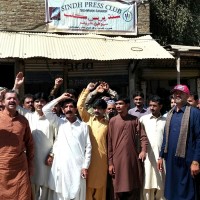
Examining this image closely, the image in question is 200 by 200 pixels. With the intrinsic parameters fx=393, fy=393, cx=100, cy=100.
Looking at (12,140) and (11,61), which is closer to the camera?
(12,140)

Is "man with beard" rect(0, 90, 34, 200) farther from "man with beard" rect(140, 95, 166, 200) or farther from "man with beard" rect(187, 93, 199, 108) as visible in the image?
"man with beard" rect(187, 93, 199, 108)

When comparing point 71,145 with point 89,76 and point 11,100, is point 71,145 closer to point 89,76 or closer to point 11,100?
point 11,100

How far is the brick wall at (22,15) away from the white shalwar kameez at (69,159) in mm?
6347

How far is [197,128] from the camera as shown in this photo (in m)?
5.02

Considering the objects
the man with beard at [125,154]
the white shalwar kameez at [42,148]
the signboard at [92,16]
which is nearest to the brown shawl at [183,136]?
the man with beard at [125,154]

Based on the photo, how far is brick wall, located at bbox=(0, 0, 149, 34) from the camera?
10797 millimetres

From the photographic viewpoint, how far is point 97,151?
5367 millimetres

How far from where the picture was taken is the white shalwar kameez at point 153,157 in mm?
5615

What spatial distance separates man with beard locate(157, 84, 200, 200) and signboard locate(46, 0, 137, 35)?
645 centimetres

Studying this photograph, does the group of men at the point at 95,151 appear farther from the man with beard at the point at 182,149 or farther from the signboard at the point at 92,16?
the signboard at the point at 92,16

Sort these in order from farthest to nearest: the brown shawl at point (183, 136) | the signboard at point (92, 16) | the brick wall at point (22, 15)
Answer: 1. the signboard at point (92, 16)
2. the brick wall at point (22, 15)
3. the brown shawl at point (183, 136)

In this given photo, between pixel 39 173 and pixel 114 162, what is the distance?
40.6 inches

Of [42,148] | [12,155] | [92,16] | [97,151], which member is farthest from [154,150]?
[92,16]

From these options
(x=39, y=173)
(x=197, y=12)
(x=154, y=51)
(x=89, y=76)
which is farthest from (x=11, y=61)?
(x=197, y=12)
